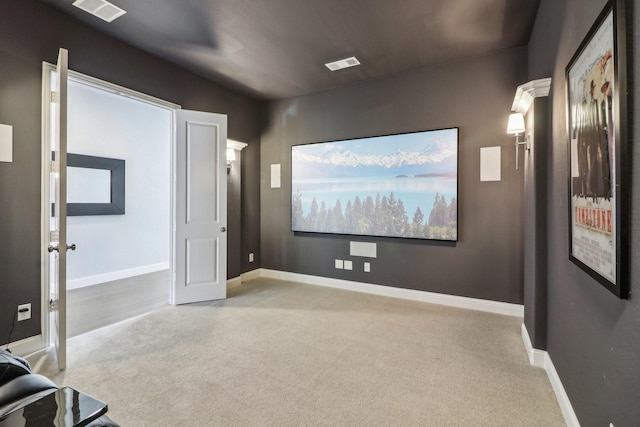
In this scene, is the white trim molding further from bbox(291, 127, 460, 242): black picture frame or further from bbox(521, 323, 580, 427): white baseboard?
bbox(521, 323, 580, 427): white baseboard

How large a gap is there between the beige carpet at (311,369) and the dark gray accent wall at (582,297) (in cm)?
45

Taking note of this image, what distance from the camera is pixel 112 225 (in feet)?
17.6

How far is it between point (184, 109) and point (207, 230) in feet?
5.26

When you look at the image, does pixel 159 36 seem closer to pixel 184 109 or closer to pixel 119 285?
pixel 184 109

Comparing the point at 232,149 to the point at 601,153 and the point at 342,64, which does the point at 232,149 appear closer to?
the point at 342,64

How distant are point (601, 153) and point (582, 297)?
0.77 m

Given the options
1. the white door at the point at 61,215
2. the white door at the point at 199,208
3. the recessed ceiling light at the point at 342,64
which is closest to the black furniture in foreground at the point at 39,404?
the white door at the point at 61,215

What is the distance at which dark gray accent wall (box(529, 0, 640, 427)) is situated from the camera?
106cm

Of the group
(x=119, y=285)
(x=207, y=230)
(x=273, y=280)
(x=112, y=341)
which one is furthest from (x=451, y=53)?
(x=119, y=285)

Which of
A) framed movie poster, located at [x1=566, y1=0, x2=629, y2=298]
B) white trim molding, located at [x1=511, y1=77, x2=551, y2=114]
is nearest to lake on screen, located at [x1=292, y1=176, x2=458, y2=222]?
white trim molding, located at [x1=511, y1=77, x2=551, y2=114]

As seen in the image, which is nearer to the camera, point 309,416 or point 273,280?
point 309,416


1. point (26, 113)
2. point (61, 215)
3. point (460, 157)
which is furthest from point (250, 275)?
point (460, 157)

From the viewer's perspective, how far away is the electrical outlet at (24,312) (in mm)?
2570

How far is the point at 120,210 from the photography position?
17.9 ft
